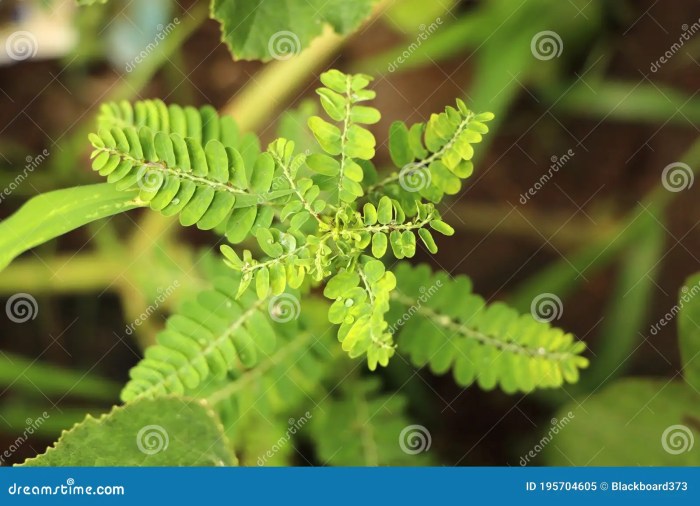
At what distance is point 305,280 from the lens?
98 cm

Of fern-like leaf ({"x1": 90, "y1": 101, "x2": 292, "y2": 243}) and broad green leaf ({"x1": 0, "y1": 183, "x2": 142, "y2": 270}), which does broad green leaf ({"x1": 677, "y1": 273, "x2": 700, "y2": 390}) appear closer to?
fern-like leaf ({"x1": 90, "y1": 101, "x2": 292, "y2": 243})

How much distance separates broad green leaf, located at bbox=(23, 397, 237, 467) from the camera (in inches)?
40.8

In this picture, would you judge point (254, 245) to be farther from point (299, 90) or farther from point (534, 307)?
point (534, 307)

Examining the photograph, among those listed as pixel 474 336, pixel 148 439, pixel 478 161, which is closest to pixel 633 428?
pixel 474 336

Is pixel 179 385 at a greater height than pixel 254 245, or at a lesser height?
lesser

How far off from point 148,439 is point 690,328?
912 mm

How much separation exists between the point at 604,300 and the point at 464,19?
2.17 feet

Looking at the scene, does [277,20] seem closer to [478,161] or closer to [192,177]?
[192,177]

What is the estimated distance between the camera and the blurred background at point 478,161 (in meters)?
1.37

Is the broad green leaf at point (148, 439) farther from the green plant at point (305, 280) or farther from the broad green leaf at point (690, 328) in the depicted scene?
the broad green leaf at point (690, 328)

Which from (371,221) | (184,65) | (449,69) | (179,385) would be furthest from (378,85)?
(179,385)

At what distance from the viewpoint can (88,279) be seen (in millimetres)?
1411

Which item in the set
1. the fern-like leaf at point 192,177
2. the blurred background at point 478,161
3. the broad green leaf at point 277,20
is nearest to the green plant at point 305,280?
the fern-like leaf at point 192,177

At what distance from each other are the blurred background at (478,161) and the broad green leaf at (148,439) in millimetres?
309
